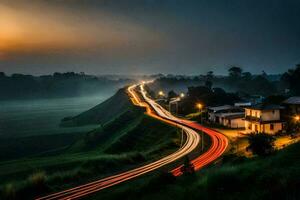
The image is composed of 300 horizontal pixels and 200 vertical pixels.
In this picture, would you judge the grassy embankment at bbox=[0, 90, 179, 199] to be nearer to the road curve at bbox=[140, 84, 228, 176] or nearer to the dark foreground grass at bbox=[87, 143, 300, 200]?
the road curve at bbox=[140, 84, 228, 176]

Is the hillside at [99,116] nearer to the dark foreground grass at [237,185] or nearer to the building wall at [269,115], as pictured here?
the building wall at [269,115]

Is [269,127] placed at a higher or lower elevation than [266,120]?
lower

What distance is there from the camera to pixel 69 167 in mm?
43000

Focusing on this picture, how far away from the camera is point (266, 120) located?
59.6m

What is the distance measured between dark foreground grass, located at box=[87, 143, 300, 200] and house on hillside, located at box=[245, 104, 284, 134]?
35787 mm

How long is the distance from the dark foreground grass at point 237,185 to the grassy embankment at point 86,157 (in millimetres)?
11545

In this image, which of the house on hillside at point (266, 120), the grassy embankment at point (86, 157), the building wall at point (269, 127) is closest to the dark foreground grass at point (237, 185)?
the grassy embankment at point (86, 157)

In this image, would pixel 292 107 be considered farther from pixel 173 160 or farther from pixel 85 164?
pixel 85 164

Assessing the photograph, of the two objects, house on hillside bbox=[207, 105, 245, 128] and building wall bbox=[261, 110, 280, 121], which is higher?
building wall bbox=[261, 110, 280, 121]

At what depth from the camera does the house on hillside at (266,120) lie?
58.8m

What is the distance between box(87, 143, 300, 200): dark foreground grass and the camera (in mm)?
15102

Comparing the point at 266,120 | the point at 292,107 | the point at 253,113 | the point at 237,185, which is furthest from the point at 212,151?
the point at 292,107

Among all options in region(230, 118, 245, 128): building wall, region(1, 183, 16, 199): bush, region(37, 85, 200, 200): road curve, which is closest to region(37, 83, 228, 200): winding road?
region(37, 85, 200, 200): road curve

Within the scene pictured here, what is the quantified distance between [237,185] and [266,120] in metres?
45.3
